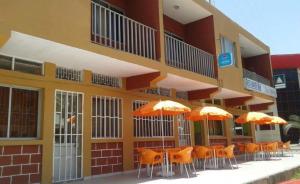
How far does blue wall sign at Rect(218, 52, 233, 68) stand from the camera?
15.2 metres

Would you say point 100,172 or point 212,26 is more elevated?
point 212,26

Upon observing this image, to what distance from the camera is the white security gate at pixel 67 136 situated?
9797 millimetres

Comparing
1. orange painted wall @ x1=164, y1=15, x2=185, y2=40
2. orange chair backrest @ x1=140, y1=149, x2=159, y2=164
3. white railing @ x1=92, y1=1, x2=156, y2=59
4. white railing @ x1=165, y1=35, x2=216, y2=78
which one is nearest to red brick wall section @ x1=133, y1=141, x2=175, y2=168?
orange chair backrest @ x1=140, y1=149, x2=159, y2=164

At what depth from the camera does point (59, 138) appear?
9.87 meters

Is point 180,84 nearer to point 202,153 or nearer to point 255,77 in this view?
point 202,153

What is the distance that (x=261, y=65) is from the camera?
2469 cm

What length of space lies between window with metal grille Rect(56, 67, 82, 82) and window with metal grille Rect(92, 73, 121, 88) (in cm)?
63

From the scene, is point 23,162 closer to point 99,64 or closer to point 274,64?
point 99,64

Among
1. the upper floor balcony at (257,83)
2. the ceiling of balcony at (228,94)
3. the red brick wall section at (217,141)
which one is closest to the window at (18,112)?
the ceiling of balcony at (228,94)

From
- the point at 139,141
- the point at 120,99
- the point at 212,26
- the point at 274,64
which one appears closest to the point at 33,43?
the point at 120,99

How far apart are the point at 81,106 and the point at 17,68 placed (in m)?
2.42

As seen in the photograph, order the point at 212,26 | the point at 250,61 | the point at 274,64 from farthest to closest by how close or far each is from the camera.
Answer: the point at 274,64
the point at 250,61
the point at 212,26

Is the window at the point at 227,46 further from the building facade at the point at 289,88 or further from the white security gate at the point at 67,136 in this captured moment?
the building facade at the point at 289,88

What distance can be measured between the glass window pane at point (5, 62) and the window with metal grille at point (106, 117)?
123 inches
